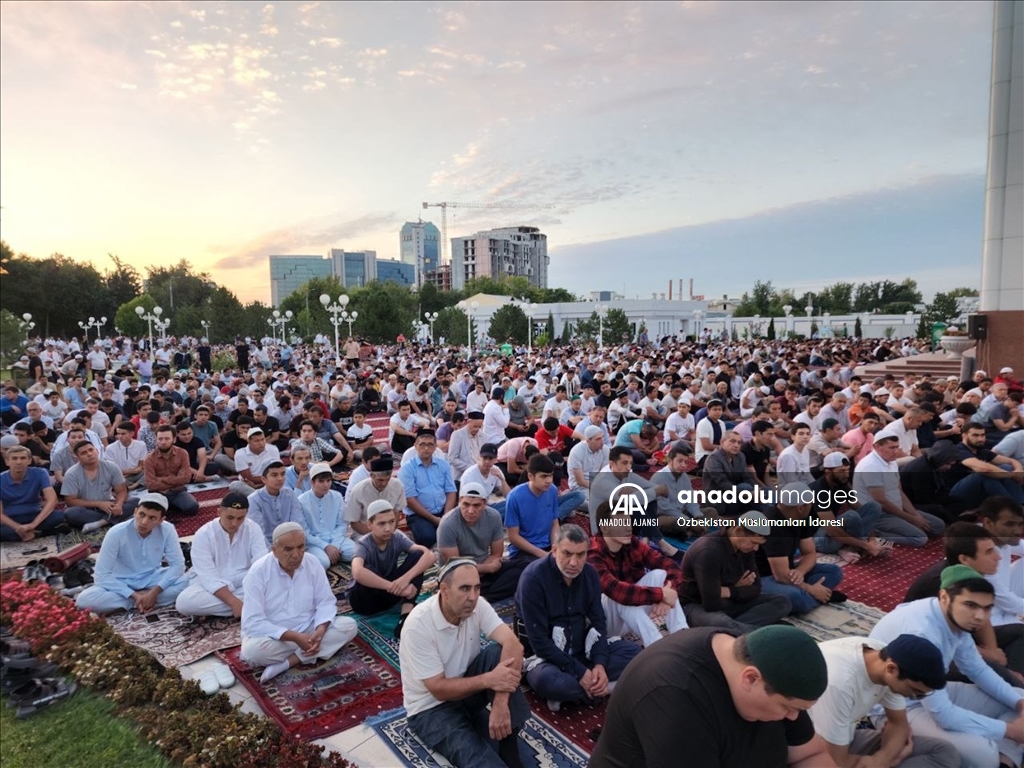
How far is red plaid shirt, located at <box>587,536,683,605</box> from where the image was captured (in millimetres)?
3791

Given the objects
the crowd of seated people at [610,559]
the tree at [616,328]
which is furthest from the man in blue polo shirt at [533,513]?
the tree at [616,328]

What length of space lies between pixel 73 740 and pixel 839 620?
4.82 metres

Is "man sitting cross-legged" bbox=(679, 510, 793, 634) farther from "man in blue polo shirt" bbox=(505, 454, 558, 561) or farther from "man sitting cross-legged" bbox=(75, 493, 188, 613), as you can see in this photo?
"man sitting cross-legged" bbox=(75, 493, 188, 613)

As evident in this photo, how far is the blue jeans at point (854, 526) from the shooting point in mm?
5801

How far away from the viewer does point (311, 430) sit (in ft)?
25.2

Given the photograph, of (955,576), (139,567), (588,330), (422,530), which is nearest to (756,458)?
(422,530)

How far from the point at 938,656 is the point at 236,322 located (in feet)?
137

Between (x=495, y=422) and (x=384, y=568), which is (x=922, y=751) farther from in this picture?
(x=495, y=422)

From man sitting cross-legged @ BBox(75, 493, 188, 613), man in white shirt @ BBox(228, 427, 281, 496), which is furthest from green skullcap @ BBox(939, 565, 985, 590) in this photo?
man in white shirt @ BBox(228, 427, 281, 496)

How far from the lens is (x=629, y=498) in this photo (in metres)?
4.94

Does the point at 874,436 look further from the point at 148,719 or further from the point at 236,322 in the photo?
the point at 236,322

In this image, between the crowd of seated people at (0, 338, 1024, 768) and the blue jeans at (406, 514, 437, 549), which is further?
the blue jeans at (406, 514, 437, 549)

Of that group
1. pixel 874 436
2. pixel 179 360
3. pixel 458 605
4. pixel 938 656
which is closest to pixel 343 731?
pixel 458 605

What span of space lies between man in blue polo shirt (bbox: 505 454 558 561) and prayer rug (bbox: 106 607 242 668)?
2183 mm
